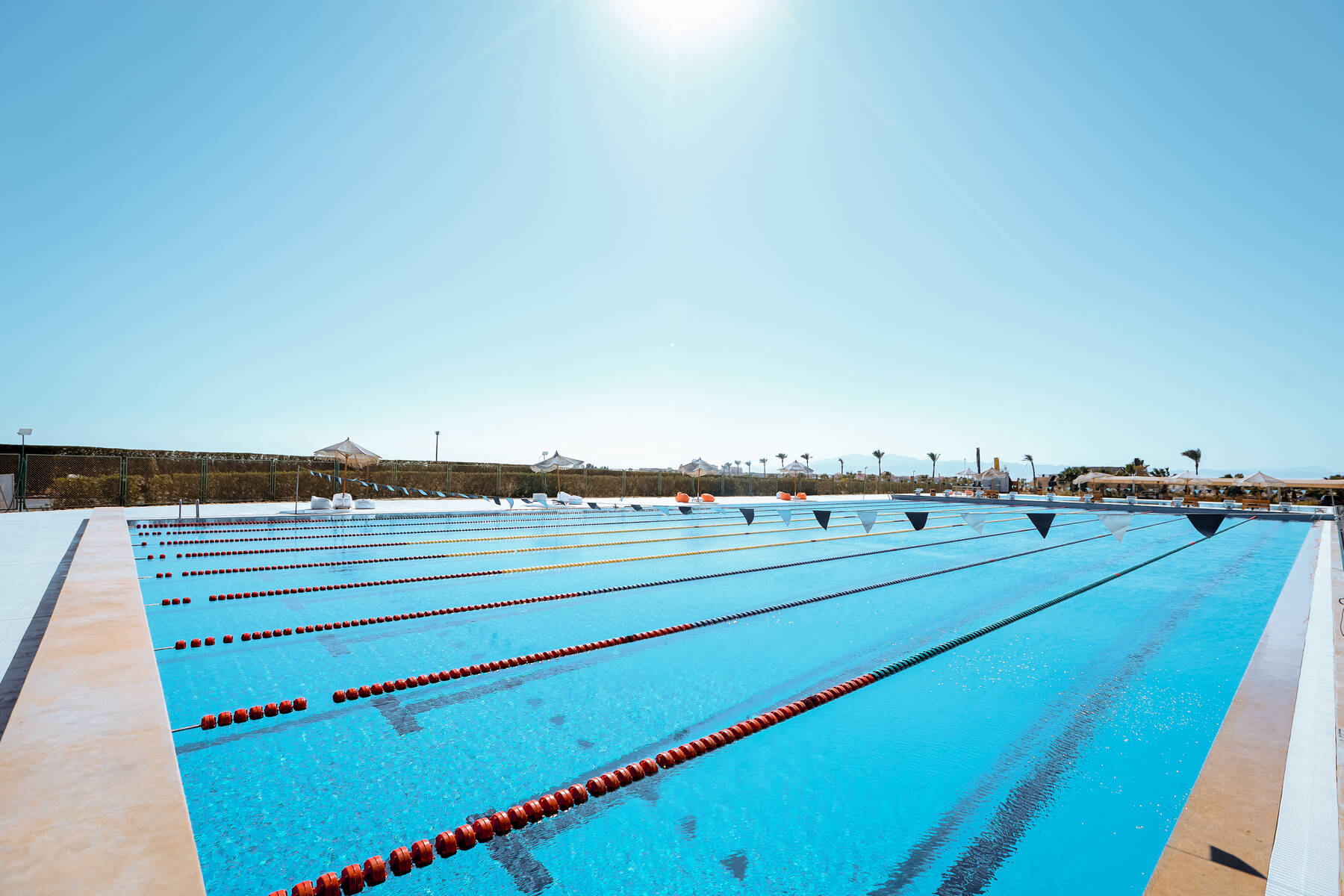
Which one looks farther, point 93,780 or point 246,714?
point 246,714

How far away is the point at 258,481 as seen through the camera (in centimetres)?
1816

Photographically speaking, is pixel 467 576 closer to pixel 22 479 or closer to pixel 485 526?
pixel 485 526

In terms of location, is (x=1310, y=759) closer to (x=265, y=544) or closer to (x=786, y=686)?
(x=786, y=686)

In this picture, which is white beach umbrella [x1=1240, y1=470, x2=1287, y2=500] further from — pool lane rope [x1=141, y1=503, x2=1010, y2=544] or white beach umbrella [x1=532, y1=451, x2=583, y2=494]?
white beach umbrella [x1=532, y1=451, x2=583, y2=494]

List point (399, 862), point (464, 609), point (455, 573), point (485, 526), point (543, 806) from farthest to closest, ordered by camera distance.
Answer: point (485, 526) → point (455, 573) → point (464, 609) → point (543, 806) → point (399, 862)

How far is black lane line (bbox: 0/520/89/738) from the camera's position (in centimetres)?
277

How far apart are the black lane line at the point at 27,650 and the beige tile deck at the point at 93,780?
4 cm

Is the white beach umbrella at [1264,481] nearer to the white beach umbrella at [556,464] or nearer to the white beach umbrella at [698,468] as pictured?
the white beach umbrella at [698,468]

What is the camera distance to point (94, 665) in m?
3.29

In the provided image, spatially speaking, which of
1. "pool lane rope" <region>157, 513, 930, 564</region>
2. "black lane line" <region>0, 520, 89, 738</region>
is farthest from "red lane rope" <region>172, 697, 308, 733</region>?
"pool lane rope" <region>157, 513, 930, 564</region>

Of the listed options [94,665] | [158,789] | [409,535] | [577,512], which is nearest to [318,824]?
[158,789]

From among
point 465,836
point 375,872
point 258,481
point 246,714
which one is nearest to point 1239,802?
point 465,836

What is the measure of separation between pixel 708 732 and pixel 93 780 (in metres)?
2.66

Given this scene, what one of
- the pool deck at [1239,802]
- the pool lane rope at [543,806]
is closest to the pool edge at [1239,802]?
the pool deck at [1239,802]
